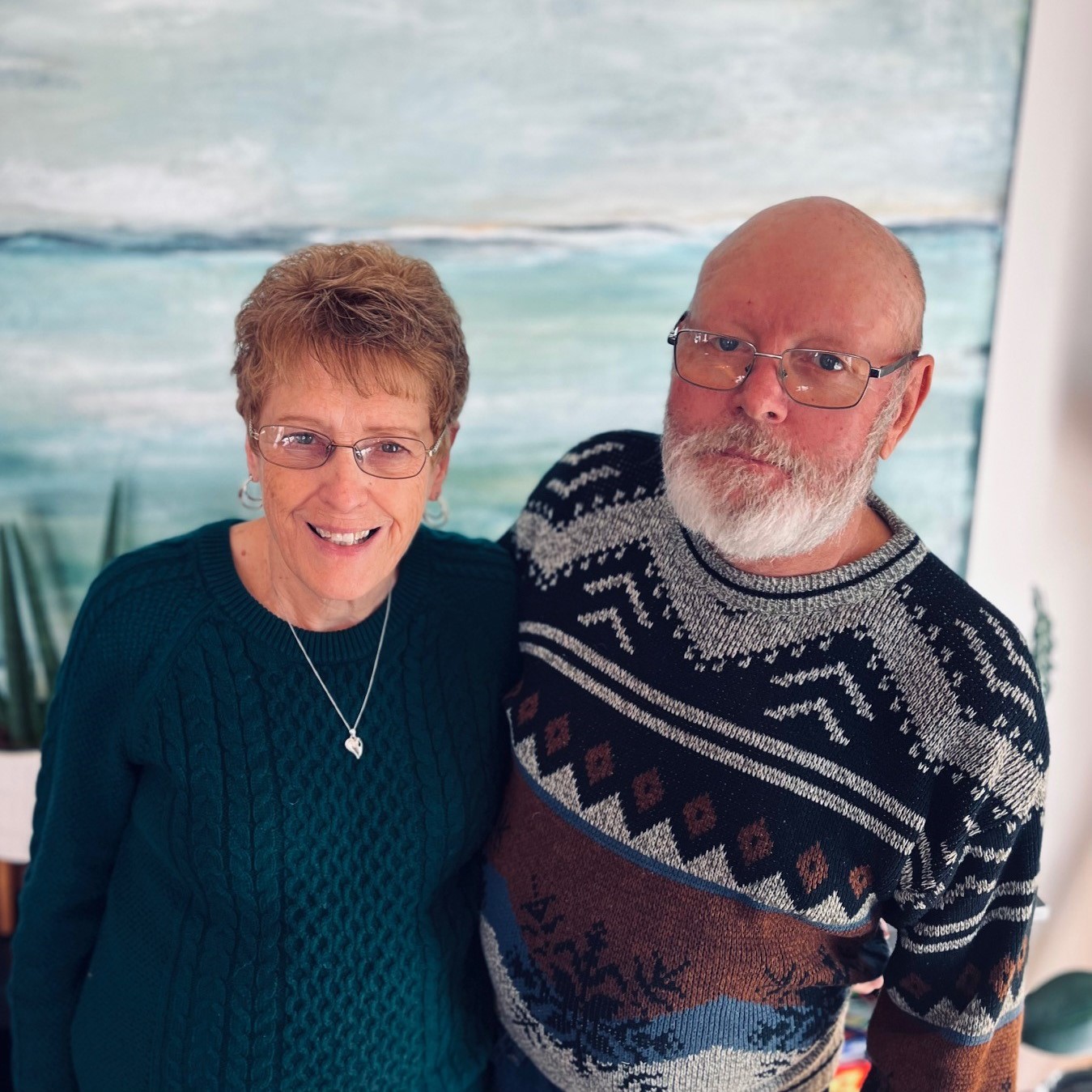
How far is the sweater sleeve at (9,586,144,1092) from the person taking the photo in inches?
46.4

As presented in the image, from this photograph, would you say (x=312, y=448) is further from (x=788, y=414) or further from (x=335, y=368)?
(x=788, y=414)

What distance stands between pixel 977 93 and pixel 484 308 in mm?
1210

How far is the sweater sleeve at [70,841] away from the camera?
1178 millimetres

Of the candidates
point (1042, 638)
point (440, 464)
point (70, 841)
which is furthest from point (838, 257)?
point (1042, 638)

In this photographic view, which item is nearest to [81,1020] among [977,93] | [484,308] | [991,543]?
[484,308]

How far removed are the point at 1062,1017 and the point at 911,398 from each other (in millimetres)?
1722

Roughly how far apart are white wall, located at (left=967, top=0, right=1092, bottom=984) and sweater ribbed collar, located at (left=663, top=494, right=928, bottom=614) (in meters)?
1.25

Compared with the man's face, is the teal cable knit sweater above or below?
below

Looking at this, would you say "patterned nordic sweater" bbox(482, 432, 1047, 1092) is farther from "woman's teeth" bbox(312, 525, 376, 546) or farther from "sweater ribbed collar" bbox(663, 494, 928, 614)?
"woman's teeth" bbox(312, 525, 376, 546)

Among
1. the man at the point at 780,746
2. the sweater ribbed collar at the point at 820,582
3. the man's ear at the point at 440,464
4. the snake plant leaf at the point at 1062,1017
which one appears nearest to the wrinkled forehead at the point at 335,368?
the man's ear at the point at 440,464

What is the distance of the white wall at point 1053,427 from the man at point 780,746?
1.20m

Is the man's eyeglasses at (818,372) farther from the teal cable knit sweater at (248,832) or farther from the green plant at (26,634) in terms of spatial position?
the green plant at (26,634)

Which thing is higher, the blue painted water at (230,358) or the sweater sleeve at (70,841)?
the blue painted water at (230,358)

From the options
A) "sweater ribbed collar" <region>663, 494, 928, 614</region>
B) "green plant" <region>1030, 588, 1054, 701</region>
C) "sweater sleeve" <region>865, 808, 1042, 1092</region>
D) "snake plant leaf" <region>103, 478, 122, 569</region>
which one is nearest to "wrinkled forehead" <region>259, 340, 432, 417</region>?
"sweater ribbed collar" <region>663, 494, 928, 614</region>
